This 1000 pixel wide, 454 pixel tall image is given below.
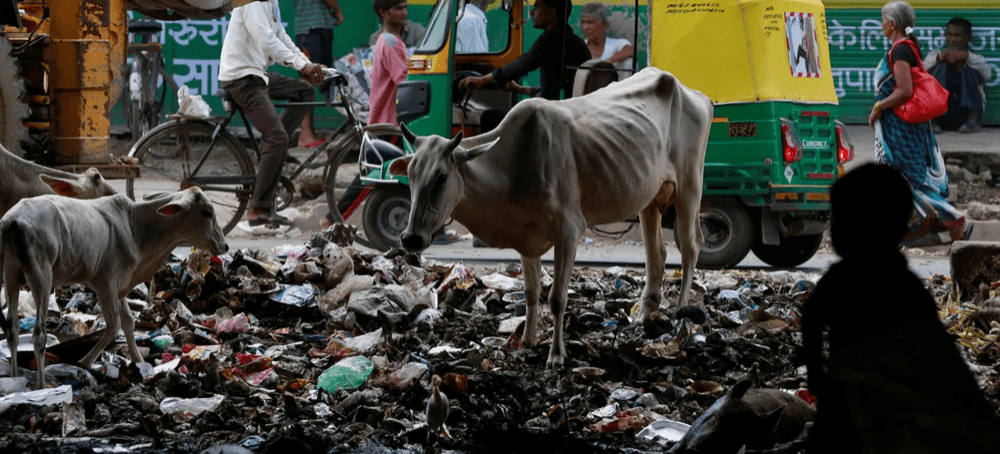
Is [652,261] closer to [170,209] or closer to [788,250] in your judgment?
[788,250]

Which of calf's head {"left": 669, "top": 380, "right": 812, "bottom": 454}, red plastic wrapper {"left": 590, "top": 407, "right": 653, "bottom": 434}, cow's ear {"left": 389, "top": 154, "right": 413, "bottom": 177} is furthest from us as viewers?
cow's ear {"left": 389, "top": 154, "right": 413, "bottom": 177}

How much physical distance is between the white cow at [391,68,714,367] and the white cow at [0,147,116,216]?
1717 mm

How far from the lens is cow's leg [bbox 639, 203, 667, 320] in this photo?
7402 mm

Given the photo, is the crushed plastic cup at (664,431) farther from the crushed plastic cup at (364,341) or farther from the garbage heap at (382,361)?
the crushed plastic cup at (364,341)

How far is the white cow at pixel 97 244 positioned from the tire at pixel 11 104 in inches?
70.2

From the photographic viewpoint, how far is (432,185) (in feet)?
18.3

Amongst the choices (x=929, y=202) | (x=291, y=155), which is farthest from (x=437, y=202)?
(x=291, y=155)

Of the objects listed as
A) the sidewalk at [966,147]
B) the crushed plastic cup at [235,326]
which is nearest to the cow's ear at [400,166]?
the crushed plastic cup at [235,326]

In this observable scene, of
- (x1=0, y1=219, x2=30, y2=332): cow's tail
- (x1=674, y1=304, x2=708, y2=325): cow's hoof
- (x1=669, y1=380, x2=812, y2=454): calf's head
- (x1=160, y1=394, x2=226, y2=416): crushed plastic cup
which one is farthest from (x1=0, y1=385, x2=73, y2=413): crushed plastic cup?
(x1=674, y1=304, x2=708, y2=325): cow's hoof

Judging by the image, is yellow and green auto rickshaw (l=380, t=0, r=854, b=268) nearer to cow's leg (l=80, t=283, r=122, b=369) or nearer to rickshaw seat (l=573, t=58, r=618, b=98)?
rickshaw seat (l=573, t=58, r=618, b=98)

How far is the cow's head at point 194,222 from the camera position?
5781 millimetres

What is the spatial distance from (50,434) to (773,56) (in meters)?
6.44

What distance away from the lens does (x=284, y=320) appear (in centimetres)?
718

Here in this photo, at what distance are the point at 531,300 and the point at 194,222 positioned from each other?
184 centimetres
